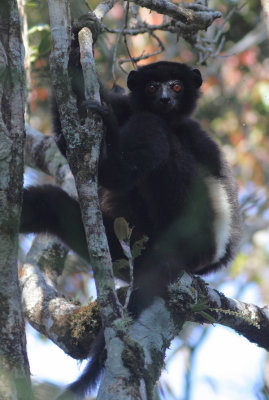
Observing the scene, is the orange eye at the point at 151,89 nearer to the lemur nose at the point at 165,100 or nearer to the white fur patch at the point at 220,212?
the lemur nose at the point at 165,100

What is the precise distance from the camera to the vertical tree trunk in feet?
7.13

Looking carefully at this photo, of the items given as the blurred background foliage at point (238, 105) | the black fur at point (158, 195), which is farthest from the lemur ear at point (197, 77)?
the blurred background foliage at point (238, 105)

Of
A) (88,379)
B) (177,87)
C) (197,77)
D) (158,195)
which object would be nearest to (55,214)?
(158,195)

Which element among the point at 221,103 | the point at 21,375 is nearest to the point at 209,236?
the point at 21,375

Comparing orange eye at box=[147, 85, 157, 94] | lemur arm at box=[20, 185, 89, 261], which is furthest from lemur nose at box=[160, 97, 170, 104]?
lemur arm at box=[20, 185, 89, 261]

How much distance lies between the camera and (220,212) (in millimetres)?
4629

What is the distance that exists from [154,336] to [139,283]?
2.36ft

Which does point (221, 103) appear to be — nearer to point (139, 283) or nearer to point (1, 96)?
point (139, 283)

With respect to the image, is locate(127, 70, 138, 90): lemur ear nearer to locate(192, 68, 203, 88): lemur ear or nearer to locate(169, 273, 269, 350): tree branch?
locate(192, 68, 203, 88): lemur ear

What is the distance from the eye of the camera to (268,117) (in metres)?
9.39

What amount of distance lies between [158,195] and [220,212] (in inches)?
23.0

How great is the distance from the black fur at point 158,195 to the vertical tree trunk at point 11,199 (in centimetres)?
107

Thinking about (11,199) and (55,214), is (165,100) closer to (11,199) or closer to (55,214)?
(55,214)

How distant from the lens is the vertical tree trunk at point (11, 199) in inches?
85.5
